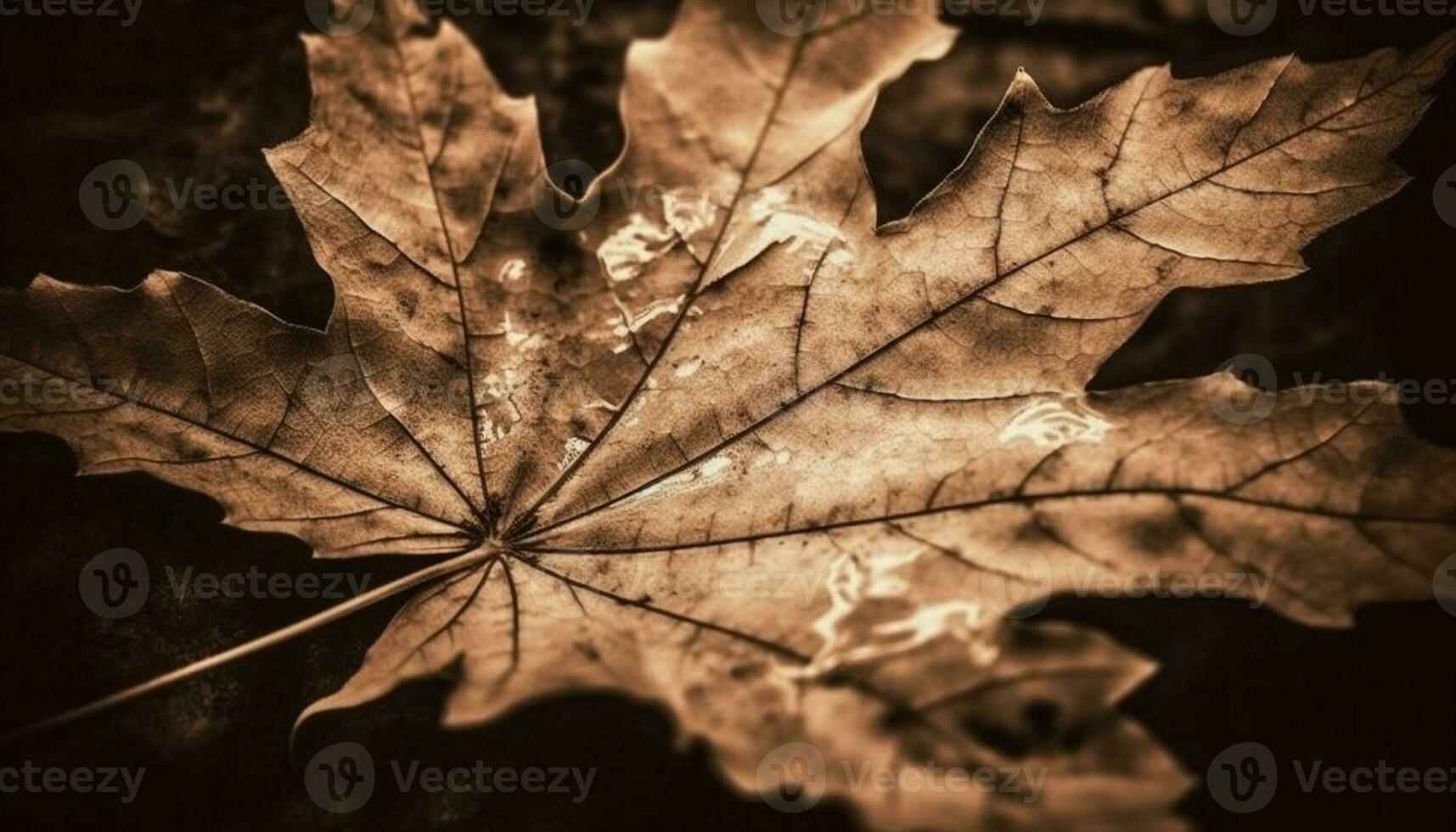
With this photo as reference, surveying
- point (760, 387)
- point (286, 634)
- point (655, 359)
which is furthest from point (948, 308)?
point (286, 634)

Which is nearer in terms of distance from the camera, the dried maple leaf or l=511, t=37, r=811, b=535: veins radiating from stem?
the dried maple leaf

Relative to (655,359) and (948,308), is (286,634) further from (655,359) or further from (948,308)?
(948,308)

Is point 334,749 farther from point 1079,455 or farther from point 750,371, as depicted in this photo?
point 1079,455

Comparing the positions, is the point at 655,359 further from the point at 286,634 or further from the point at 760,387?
the point at 286,634

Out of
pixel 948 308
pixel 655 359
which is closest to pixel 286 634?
pixel 655 359

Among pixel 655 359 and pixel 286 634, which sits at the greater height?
pixel 655 359

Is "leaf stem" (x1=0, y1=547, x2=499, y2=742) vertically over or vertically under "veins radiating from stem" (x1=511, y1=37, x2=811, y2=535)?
under

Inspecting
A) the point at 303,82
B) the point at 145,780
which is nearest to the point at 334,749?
the point at 145,780

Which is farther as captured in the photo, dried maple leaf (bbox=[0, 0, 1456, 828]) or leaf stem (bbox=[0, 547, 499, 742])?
leaf stem (bbox=[0, 547, 499, 742])
